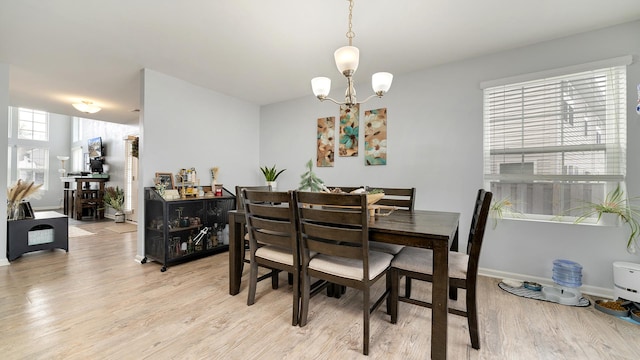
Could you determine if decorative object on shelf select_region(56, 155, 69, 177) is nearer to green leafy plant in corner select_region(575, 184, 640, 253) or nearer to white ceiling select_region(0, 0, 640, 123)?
white ceiling select_region(0, 0, 640, 123)

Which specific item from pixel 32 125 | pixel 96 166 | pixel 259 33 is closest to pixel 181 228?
pixel 259 33

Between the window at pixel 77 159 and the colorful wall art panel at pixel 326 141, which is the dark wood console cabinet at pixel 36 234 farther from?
the window at pixel 77 159

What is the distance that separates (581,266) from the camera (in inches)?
91.8

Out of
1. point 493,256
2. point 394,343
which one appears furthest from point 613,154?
point 394,343

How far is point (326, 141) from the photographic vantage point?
13.0ft

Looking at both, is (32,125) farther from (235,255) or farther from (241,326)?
(241,326)

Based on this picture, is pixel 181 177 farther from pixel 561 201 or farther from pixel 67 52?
pixel 561 201

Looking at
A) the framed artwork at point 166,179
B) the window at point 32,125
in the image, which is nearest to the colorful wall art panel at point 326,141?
the framed artwork at point 166,179

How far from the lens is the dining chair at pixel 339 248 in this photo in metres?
1.50

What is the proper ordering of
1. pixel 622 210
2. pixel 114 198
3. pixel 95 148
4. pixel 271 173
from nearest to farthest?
pixel 622 210 → pixel 271 173 → pixel 114 198 → pixel 95 148

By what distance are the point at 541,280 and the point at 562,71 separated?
2046 mm

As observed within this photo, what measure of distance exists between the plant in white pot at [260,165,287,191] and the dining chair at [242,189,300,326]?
2264 millimetres

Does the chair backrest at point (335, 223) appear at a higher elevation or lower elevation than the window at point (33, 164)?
lower

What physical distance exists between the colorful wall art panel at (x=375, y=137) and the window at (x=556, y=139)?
45.4 inches
